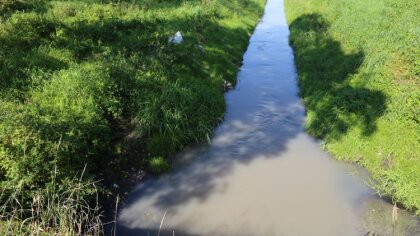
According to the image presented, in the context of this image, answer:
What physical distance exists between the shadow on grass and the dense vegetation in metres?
3.62

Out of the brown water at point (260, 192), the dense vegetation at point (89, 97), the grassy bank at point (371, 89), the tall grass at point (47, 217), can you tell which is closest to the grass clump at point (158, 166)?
the dense vegetation at point (89, 97)

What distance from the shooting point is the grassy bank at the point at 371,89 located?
38.0 ft

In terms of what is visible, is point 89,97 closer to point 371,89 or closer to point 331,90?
point 331,90

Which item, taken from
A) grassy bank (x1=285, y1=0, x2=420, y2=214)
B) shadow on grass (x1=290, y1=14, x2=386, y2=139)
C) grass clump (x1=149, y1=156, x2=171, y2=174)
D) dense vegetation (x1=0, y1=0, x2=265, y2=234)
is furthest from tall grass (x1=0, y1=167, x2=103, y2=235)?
shadow on grass (x1=290, y1=14, x2=386, y2=139)

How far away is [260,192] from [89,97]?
5843 millimetres

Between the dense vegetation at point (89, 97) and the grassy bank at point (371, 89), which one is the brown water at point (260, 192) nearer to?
the grassy bank at point (371, 89)

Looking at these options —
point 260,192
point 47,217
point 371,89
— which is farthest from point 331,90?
point 47,217

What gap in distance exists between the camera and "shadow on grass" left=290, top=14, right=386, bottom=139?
43.6ft

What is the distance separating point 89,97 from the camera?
474 inches

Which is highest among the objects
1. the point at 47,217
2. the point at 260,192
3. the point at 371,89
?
the point at 371,89

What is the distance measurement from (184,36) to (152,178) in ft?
32.6

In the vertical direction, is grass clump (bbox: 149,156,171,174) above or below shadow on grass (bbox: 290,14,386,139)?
below

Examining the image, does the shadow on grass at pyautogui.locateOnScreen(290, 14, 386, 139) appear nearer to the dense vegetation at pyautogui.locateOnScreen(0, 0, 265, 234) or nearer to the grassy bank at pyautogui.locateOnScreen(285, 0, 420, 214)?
the grassy bank at pyautogui.locateOnScreen(285, 0, 420, 214)

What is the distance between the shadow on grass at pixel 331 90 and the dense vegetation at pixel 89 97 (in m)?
3.62
